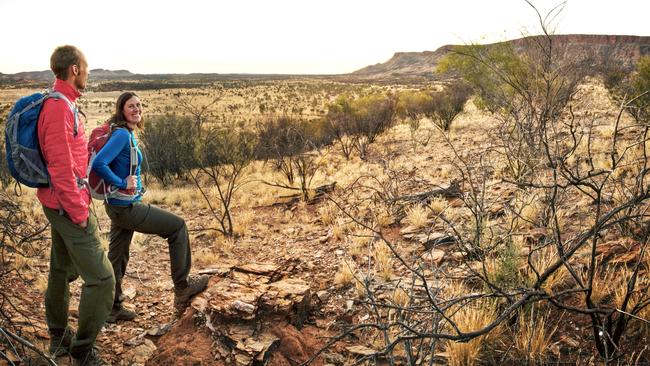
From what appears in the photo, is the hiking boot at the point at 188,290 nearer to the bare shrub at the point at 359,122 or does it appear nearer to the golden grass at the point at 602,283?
the golden grass at the point at 602,283

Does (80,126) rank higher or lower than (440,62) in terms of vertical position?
lower

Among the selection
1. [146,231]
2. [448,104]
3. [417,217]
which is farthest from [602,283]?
[448,104]

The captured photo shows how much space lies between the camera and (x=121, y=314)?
358 centimetres

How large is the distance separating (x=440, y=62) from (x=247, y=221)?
572 inches

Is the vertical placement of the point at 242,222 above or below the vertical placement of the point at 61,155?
below

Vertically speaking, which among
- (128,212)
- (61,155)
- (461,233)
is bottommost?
(461,233)

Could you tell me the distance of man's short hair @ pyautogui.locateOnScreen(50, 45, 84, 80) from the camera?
244 cm

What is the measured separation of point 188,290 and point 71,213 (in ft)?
4.53

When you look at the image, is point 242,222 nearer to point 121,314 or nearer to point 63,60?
point 121,314

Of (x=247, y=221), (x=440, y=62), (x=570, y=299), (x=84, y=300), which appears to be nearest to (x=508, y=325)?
(x=570, y=299)

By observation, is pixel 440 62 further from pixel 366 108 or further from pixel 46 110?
pixel 46 110

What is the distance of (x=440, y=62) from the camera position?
18.2m

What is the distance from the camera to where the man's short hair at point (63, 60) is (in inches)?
96.1

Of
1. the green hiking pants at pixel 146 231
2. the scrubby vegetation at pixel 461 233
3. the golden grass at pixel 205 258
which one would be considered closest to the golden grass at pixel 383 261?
the scrubby vegetation at pixel 461 233
